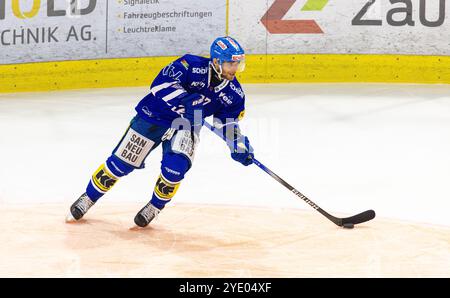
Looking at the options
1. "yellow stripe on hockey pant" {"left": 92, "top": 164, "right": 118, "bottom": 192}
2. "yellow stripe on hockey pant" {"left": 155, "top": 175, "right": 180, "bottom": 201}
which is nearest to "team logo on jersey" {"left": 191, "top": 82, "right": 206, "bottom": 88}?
"yellow stripe on hockey pant" {"left": 155, "top": 175, "right": 180, "bottom": 201}

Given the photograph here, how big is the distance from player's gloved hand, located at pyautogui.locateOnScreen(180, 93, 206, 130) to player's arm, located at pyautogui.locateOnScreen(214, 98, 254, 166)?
0.18 m

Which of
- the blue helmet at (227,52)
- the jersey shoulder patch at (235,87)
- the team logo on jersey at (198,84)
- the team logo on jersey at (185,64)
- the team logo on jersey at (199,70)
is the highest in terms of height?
the blue helmet at (227,52)

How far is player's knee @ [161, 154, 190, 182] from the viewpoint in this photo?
17.2 feet

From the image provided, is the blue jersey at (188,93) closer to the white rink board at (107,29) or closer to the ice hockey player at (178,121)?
the ice hockey player at (178,121)

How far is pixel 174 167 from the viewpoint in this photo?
5.25 meters

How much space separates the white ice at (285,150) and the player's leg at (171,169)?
2.59 feet

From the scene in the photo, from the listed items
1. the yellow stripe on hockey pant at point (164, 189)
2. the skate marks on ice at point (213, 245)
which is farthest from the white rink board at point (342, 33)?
the yellow stripe on hockey pant at point (164, 189)

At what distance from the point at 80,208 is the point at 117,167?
349 millimetres

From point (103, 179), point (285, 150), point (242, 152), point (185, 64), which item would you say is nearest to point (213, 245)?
point (242, 152)

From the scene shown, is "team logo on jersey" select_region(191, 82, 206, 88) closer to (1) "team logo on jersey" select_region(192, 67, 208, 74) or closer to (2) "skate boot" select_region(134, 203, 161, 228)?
(1) "team logo on jersey" select_region(192, 67, 208, 74)

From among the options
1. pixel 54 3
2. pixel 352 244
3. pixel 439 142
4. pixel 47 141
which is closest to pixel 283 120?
pixel 439 142

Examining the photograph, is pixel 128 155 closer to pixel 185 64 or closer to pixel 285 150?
pixel 185 64

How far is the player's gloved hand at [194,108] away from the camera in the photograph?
5.31 meters

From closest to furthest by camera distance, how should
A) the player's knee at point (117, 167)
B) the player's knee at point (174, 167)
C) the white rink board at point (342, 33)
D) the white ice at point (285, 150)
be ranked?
the player's knee at point (174, 167)
the player's knee at point (117, 167)
the white ice at point (285, 150)
the white rink board at point (342, 33)
